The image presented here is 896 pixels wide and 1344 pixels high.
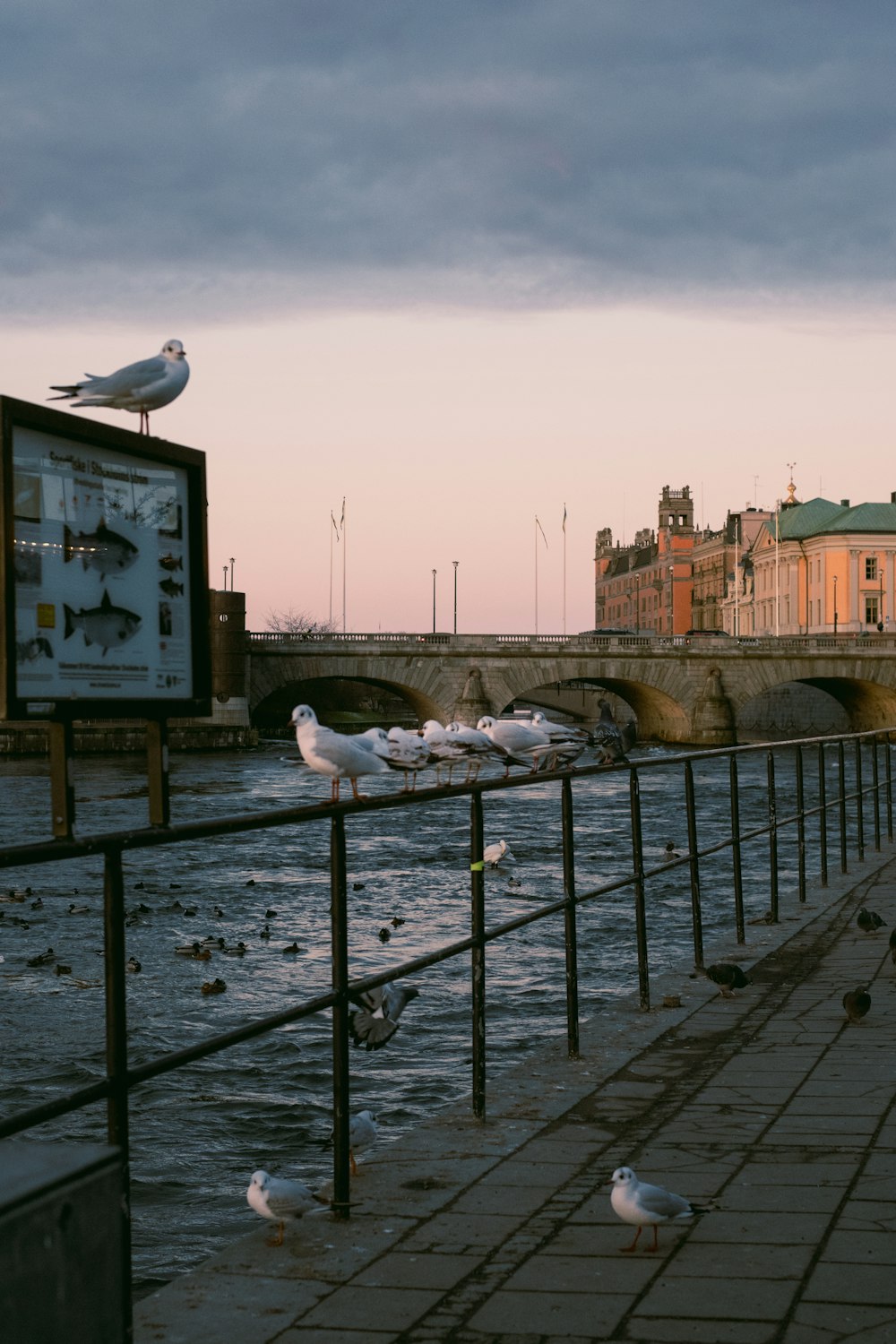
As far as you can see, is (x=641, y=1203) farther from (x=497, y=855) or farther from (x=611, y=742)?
(x=497, y=855)

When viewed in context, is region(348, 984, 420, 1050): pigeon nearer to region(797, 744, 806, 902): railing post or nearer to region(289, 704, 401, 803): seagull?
region(289, 704, 401, 803): seagull

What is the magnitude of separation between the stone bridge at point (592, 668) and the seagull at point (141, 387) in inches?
2422

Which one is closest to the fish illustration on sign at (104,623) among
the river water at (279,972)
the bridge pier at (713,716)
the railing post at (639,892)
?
the river water at (279,972)

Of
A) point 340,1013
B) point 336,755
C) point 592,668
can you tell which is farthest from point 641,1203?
point 592,668

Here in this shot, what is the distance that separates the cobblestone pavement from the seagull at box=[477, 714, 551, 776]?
1505 millimetres

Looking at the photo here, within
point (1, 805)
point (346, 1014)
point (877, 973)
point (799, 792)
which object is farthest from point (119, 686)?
point (1, 805)

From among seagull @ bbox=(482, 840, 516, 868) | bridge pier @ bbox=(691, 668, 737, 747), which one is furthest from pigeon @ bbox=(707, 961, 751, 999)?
bridge pier @ bbox=(691, 668, 737, 747)

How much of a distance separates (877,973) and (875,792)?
7005 mm

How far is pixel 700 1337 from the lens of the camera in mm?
3131

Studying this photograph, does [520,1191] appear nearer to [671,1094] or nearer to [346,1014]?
[346,1014]

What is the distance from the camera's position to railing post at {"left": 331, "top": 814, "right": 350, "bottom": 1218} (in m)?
4.14

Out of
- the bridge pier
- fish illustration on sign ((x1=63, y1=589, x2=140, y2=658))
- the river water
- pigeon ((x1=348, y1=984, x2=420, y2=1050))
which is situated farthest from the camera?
the bridge pier

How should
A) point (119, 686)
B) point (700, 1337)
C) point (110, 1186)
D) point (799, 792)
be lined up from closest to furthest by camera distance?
1. point (110, 1186)
2. point (700, 1337)
3. point (119, 686)
4. point (799, 792)

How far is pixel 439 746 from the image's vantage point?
6.23 meters
